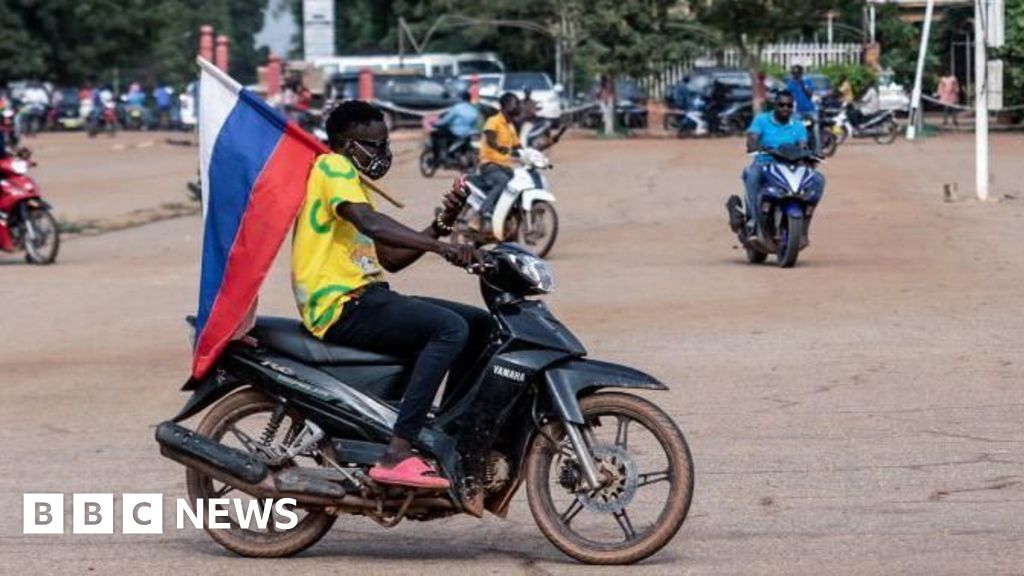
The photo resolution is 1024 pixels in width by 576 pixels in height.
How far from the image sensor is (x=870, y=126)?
146 feet

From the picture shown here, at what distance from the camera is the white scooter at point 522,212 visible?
20922 millimetres

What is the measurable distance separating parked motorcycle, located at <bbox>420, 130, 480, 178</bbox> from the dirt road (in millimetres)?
8720

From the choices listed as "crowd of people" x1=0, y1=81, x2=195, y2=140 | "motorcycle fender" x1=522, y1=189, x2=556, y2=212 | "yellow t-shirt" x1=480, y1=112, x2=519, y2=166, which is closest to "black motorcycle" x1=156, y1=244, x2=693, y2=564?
"motorcycle fender" x1=522, y1=189, x2=556, y2=212

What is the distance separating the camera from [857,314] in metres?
15.0

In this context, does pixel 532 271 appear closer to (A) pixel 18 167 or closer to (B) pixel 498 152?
(B) pixel 498 152

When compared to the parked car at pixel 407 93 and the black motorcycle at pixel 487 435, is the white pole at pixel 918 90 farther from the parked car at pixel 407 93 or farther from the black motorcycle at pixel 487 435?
the black motorcycle at pixel 487 435

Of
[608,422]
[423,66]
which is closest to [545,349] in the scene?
[608,422]

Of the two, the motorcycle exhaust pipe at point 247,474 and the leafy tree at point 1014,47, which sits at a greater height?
the leafy tree at point 1014,47

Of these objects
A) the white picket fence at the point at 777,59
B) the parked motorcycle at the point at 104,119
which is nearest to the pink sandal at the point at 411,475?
the white picket fence at the point at 777,59

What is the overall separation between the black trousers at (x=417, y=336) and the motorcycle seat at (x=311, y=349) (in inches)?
1.0

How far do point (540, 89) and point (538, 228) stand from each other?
3569 centimetres

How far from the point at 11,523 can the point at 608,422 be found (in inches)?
98.2

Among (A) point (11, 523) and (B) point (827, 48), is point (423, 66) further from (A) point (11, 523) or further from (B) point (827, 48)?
(A) point (11, 523)

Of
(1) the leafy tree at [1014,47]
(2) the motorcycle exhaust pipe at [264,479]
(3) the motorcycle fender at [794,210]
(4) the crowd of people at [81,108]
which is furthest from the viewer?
(4) the crowd of people at [81,108]
